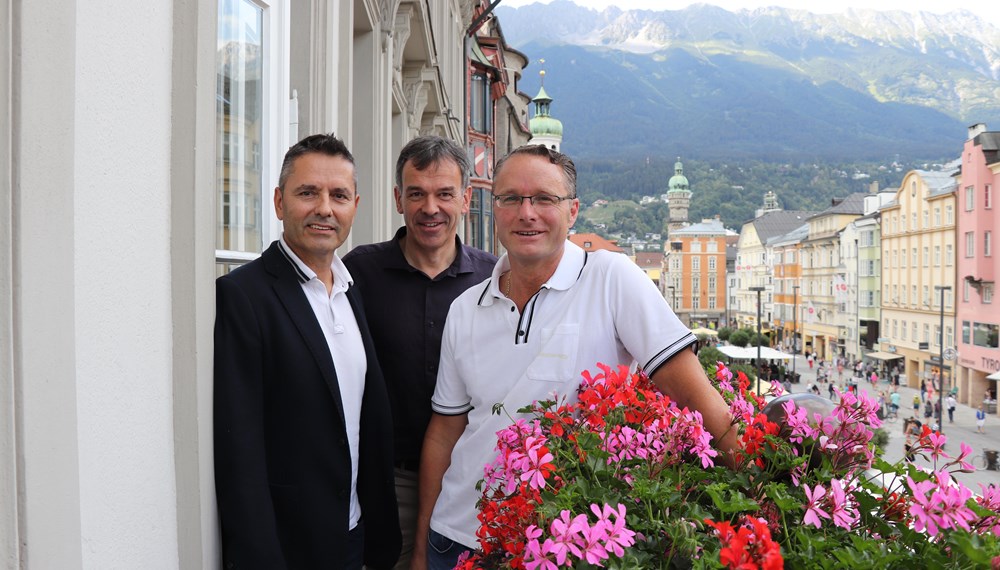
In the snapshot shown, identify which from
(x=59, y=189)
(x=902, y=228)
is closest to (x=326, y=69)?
(x=59, y=189)

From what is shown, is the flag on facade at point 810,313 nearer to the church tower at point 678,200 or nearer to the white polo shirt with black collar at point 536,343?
the white polo shirt with black collar at point 536,343

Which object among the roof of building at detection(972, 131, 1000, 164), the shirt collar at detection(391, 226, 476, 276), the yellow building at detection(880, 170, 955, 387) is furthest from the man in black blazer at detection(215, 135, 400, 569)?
the yellow building at detection(880, 170, 955, 387)

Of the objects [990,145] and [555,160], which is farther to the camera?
[990,145]

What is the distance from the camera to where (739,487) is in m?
1.87

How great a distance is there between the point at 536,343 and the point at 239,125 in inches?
68.3

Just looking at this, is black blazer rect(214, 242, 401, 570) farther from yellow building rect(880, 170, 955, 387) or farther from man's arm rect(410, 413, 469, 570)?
yellow building rect(880, 170, 955, 387)

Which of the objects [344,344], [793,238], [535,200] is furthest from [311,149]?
[793,238]

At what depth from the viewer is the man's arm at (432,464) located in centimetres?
274

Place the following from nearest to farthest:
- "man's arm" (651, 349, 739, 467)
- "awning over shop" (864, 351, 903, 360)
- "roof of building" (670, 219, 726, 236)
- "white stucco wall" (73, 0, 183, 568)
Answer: "white stucco wall" (73, 0, 183, 568), "man's arm" (651, 349, 739, 467), "awning over shop" (864, 351, 903, 360), "roof of building" (670, 219, 726, 236)

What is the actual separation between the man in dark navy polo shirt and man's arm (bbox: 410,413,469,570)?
0.42 m

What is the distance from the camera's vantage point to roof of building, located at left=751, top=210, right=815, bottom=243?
106 metres

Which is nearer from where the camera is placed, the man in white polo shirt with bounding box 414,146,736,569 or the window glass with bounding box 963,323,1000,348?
the man in white polo shirt with bounding box 414,146,736,569

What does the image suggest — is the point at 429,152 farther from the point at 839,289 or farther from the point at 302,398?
the point at 839,289

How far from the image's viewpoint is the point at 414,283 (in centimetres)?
333
